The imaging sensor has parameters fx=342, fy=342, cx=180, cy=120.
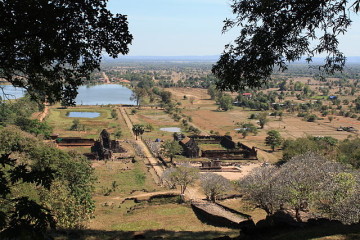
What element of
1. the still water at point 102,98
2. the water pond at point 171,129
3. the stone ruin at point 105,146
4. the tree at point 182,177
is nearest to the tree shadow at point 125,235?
the tree at point 182,177

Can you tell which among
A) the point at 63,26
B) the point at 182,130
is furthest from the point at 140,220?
the point at 182,130

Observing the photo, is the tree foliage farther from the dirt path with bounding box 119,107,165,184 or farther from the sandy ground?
the sandy ground

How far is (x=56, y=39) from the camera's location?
28.7ft

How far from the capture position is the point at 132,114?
254 feet

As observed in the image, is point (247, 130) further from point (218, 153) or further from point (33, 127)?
point (33, 127)

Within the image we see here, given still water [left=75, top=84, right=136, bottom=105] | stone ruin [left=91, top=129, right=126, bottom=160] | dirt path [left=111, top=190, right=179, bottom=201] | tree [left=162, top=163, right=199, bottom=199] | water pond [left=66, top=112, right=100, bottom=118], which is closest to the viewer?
dirt path [left=111, top=190, right=179, bottom=201]

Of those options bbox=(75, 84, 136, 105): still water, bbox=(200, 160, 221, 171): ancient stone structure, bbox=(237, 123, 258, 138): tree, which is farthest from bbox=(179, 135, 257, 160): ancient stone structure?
bbox=(75, 84, 136, 105): still water

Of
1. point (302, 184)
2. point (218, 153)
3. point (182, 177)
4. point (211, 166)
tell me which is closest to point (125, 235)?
point (302, 184)

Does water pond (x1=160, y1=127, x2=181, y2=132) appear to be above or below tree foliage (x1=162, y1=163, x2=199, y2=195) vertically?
below

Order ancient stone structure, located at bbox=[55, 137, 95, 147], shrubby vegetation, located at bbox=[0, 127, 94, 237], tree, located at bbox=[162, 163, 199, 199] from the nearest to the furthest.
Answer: shrubby vegetation, located at bbox=[0, 127, 94, 237], tree, located at bbox=[162, 163, 199, 199], ancient stone structure, located at bbox=[55, 137, 95, 147]

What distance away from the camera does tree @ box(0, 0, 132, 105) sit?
8180mm

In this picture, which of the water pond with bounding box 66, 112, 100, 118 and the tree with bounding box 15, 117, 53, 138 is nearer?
the tree with bounding box 15, 117, 53, 138

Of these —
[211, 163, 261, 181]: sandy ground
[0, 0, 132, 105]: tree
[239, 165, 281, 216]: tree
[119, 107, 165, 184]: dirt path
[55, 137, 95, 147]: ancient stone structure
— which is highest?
[0, 0, 132, 105]: tree

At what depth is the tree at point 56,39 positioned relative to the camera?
26.8 ft
